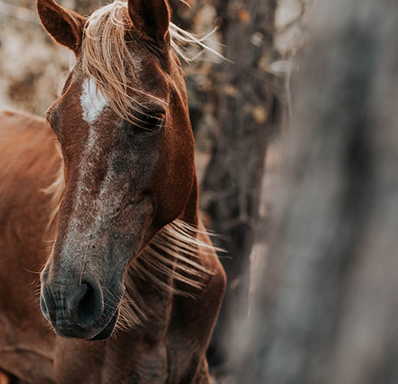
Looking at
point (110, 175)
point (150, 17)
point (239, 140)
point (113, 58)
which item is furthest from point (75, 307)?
point (239, 140)

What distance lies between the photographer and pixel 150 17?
209 cm

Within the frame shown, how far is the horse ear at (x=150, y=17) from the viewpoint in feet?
6.73

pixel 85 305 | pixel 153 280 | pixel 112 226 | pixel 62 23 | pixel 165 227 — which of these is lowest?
pixel 153 280

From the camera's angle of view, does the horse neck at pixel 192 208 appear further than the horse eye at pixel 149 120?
Yes

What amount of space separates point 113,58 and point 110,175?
480 mm

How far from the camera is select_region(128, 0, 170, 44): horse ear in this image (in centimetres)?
205

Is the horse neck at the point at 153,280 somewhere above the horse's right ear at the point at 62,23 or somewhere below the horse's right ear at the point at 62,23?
below

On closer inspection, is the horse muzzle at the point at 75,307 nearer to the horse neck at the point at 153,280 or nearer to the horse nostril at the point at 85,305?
the horse nostril at the point at 85,305

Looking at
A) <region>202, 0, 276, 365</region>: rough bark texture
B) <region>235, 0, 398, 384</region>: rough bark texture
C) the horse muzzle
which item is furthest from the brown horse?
<region>202, 0, 276, 365</region>: rough bark texture

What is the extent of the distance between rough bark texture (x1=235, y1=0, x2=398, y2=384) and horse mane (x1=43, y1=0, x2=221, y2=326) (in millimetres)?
1256

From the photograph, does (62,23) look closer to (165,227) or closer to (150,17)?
(150,17)

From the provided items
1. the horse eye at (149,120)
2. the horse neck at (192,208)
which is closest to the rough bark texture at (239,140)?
the horse neck at (192,208)

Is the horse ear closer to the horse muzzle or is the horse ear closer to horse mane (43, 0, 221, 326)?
horse mane (43, 0, 221, 326)

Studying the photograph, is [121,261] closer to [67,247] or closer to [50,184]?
[67,247]
